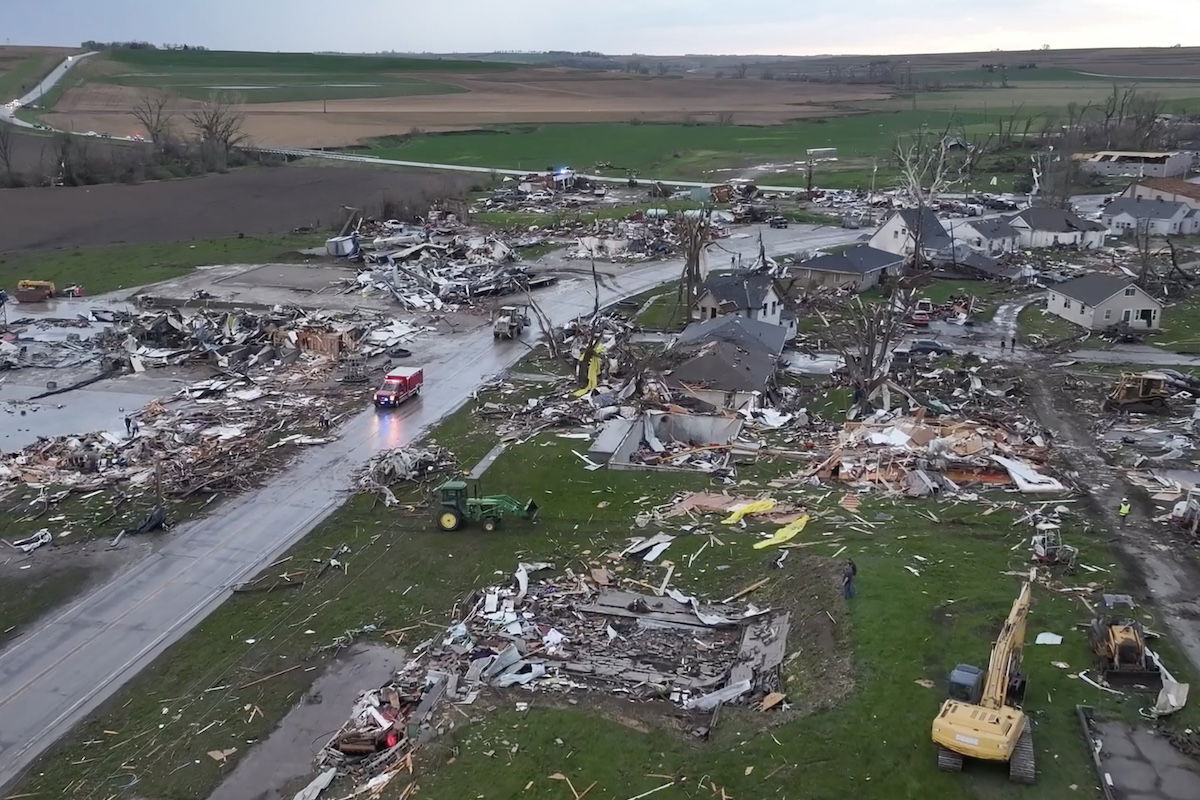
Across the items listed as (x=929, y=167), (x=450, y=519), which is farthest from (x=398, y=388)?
(x=929, y=167)

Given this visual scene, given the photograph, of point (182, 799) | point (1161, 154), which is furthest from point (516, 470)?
point (1161, 154)

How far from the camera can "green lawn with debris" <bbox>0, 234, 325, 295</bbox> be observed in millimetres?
66000

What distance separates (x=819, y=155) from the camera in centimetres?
13225

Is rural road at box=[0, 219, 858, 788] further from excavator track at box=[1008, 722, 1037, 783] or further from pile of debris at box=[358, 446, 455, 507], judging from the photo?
excavator track at box=[1008, 722, 1037, 783]

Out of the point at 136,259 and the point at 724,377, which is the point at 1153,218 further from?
the point at 136,259

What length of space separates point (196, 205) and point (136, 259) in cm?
2381

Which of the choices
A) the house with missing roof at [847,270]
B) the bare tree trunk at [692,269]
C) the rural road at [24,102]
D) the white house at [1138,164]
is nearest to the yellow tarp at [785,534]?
the bare tree trunk at [692,269]

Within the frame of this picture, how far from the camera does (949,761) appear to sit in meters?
17.9

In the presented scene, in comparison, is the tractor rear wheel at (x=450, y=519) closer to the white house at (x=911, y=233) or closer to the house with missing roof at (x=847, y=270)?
the house with missing roof at (x=847, y=270)

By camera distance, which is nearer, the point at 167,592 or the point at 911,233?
the point at 167,592

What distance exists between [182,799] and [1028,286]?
5789cm

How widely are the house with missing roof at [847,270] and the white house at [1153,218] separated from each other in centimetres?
2761

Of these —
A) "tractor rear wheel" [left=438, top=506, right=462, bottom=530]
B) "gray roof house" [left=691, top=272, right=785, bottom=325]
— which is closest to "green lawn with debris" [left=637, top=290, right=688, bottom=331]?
"gray roof house" [left=691, top=272, right=785, bottom=325]

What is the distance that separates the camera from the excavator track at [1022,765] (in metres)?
17.7
